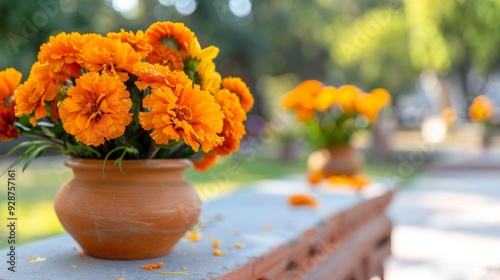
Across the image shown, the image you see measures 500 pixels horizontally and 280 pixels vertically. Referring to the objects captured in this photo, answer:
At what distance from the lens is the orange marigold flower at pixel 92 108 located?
147 cm

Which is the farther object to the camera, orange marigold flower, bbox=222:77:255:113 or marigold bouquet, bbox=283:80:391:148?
marigold bouquet, bbox=283:80:391:148

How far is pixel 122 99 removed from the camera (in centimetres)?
152

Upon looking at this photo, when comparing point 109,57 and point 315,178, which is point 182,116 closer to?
point 109,57

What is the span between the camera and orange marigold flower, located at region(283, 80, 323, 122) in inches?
158

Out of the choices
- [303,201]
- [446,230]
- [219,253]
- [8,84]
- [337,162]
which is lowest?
[219,253]

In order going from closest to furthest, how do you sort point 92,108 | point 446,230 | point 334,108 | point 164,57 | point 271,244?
point 92,108, point 164,57, point 271,244, point 334,108, point 446,230

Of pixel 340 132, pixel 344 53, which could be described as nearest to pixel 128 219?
pixel 340 132

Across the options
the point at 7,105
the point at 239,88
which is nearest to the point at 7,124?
the point at 7,105

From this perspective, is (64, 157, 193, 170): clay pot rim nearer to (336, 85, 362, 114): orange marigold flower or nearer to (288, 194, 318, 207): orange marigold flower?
(288, 194, 318, 207): orange marigold flower

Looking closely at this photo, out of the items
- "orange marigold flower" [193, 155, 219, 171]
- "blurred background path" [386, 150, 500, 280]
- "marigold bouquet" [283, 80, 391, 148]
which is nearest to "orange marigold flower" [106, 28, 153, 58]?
"orange marigold flower" [193, 155, 219, 171]

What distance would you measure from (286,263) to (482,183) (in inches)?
325

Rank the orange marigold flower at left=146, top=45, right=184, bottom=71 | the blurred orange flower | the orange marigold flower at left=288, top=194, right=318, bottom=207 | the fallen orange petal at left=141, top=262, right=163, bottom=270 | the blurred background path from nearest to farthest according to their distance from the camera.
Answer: the fallen orange petal at left=141, top=262, right=163, bottom=270 → the orange marigold flower at left=146, top=45, right=184, bottom=71 → the orange marigold flower at left=288, top=194, right=318, bottom=207 → the blurred orange flower → the blurred background path

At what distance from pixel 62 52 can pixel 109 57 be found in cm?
12

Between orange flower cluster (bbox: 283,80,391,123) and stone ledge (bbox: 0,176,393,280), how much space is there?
0.44 m
